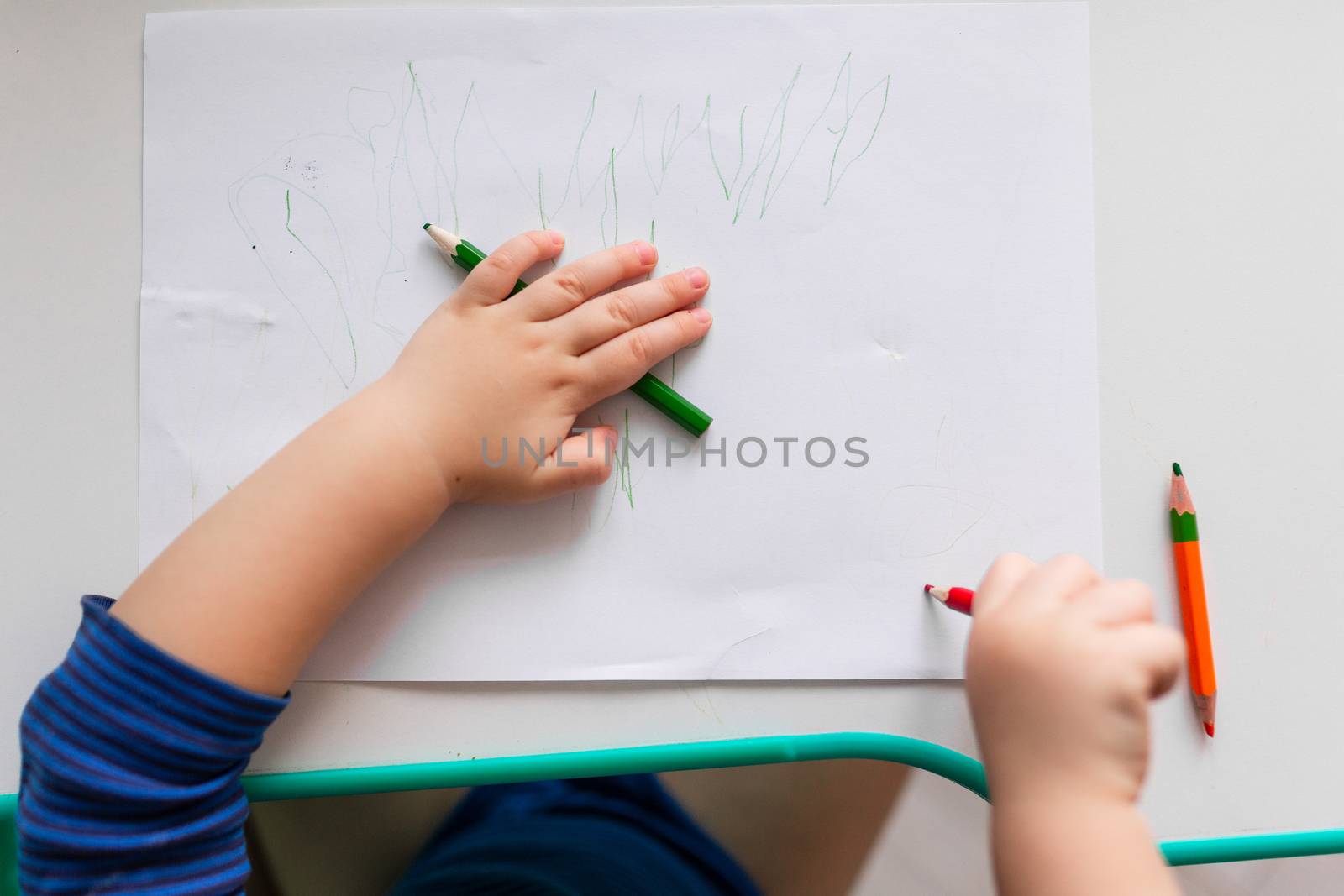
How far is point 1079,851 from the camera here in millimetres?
329

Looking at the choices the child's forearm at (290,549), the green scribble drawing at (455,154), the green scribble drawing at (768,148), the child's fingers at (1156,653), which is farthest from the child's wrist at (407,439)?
the child's fingers at (1156,653)

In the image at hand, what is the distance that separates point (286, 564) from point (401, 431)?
83mm

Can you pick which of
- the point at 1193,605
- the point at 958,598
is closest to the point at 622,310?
the point at 958,598

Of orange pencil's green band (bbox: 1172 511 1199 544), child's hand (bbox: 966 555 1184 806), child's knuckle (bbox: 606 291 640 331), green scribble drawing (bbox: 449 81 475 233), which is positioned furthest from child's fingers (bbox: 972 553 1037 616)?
green scribble drawing (bbox: 449 81 475 233)

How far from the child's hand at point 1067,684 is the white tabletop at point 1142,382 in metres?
0.11

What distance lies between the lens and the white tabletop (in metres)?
0.46

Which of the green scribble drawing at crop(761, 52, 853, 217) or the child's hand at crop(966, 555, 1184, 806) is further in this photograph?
the green scribble drawing at crop(761, 52, 853, 217)

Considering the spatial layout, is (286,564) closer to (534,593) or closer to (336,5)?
(534,593)

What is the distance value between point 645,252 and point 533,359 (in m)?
0.09

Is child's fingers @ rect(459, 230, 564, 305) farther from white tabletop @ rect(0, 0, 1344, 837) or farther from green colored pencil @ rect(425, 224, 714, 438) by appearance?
white tabletop @ rect(0, 0, 1344, 837)

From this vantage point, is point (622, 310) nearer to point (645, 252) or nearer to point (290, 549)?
point (645, 252)

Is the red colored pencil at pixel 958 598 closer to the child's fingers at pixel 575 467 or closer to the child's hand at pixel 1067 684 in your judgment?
the child's hand at pixel 1067 684

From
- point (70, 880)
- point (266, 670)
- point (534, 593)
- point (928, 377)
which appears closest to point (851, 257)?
point (928, 377)

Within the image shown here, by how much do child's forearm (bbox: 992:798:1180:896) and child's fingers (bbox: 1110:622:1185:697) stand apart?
2.0 inches
